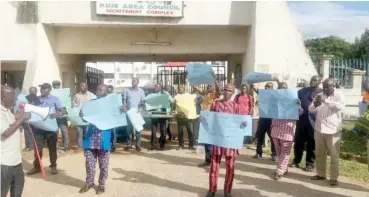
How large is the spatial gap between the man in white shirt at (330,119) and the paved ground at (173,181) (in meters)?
0.53

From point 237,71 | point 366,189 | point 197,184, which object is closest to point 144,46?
point 237,71

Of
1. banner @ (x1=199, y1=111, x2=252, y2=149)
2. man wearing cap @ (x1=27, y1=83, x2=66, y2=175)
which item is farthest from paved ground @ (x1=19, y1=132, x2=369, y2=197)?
banner @ (x1=199, y1=111, x2=252, y2=149)

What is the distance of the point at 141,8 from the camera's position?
10984 mm

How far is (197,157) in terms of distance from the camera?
8.86 m

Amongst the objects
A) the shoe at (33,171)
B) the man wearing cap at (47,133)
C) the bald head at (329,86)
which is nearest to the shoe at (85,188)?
the man wearing cap at (47,133)

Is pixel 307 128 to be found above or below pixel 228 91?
below

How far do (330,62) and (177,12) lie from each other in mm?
5733

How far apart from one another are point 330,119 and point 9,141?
4681 mm

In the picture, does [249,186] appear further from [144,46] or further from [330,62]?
[330,62]

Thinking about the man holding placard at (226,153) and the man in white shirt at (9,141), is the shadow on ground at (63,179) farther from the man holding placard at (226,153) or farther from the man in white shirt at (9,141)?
the man holding placard at (226,153)

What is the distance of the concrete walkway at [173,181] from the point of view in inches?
237

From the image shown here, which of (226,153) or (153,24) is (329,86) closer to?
(226,153)

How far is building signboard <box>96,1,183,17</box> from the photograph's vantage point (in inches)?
429

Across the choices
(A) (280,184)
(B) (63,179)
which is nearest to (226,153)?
(A) (280,184)
